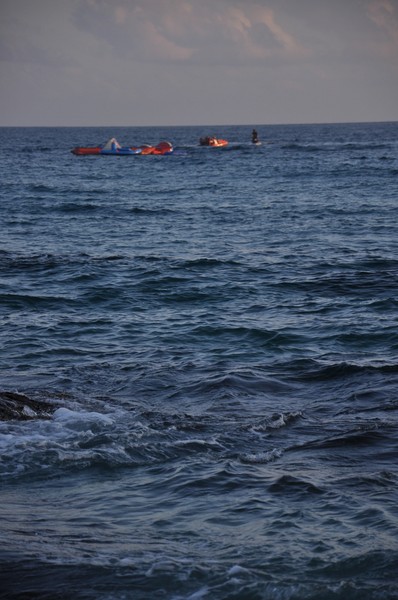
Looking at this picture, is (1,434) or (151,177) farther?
(151,177)

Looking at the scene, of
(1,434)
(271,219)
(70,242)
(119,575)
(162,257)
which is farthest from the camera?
(271,219)

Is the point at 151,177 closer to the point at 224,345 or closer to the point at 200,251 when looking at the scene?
the point at 200,251

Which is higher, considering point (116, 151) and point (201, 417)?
point (116, 151)

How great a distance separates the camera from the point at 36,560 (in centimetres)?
680

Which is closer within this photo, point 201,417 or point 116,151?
point 201,417

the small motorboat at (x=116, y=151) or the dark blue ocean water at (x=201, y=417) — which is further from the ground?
the small motorboat at (x=116, y=151)

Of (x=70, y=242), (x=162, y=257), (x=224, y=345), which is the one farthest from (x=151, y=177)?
(x=224, y=345)

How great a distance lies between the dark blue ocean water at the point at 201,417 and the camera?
268 inches

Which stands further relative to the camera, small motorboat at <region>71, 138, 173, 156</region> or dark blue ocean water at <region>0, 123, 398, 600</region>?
small motorboat at <region>71, 138, 173, 156</region>

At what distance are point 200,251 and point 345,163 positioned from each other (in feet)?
135

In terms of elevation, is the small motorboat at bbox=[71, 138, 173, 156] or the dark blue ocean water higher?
the small motorboat at bbox=[71, 138, 173, 156]

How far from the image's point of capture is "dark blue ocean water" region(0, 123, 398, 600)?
268 inches

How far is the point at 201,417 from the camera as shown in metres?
10.6

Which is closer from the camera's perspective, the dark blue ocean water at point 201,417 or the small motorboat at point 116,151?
the dark blue ocean water at point 201,417
